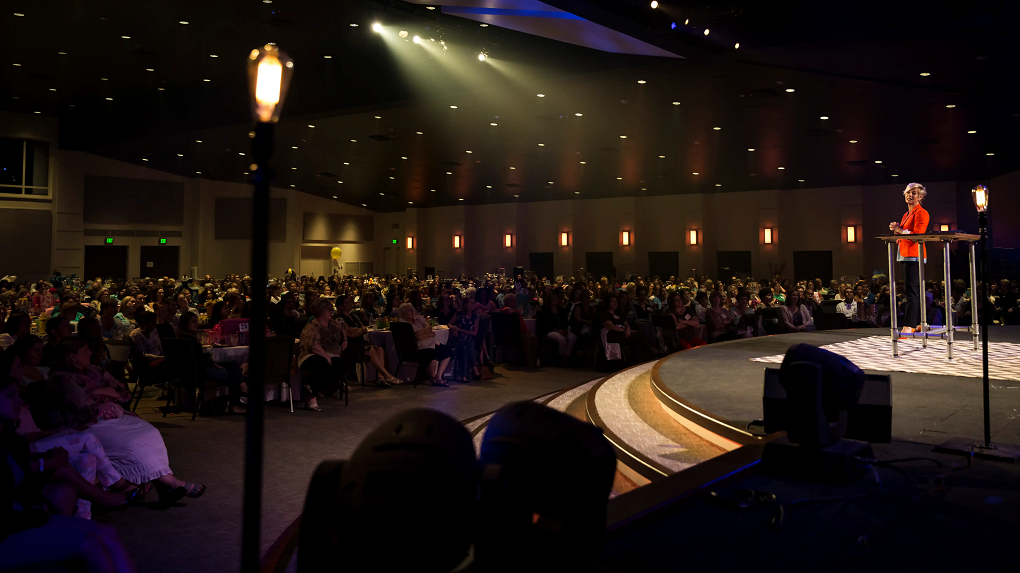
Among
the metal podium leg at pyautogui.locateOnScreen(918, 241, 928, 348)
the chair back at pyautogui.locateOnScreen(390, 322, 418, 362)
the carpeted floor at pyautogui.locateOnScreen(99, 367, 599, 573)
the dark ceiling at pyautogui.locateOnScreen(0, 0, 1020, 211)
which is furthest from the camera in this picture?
the chair back at pyautogui.locateOnScreen(390, 322, 418, 362)

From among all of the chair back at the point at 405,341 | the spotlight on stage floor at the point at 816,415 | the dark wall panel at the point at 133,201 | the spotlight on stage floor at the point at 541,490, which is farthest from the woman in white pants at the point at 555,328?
the dark wall panel at the point at 133,201

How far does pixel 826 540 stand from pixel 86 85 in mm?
16642

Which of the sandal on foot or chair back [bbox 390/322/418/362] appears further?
chair back [bbox 390/322/418/362]

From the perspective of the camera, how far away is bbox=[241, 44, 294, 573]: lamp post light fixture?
5.07ft

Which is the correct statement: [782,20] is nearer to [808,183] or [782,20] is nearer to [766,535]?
[766,535]

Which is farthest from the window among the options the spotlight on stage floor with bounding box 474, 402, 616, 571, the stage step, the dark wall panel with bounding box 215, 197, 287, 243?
the spotlight on stage floor with bounding box 474, 402, 616, 571

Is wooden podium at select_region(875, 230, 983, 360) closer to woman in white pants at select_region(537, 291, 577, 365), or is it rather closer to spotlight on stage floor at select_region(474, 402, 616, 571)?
woman in white pants at select_region(537, 291, 577, 365)

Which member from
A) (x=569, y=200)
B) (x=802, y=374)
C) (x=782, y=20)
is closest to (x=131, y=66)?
(x=782, y=20)

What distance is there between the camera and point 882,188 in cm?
2247

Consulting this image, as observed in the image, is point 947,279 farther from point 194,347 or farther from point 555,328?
point 194,347

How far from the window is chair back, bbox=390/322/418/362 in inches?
658

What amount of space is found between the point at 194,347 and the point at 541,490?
596 centimetres

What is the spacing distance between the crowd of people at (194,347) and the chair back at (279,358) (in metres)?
0.22

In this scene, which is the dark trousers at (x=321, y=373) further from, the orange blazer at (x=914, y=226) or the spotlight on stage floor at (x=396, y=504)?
the spotlight on stage floor at (x=396, y=504)
